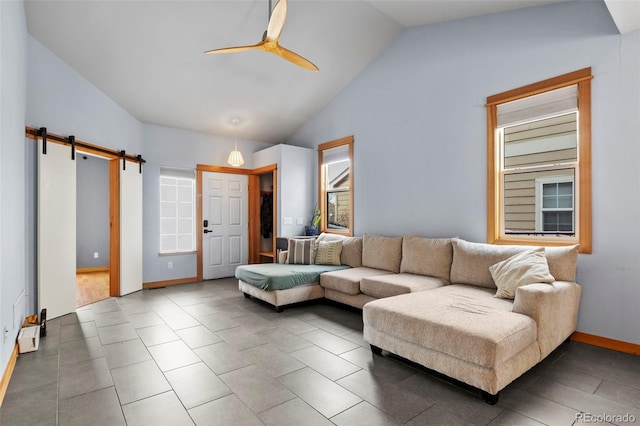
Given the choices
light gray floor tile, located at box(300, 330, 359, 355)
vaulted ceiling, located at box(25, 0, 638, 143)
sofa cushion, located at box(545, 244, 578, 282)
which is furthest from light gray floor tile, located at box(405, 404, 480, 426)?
vaulted ceiling, located at box(25, 0, 638, 143)

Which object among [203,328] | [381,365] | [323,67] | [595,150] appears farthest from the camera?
[323,67]

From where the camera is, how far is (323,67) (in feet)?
16.5

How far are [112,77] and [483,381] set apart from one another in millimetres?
5267

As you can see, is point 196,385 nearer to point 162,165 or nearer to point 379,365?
point 379,365

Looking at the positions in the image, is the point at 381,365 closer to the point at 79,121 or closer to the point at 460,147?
the point at 460,147

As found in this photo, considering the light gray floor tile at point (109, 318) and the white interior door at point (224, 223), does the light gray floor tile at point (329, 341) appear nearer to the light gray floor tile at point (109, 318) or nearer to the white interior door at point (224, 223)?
the light gray floor tile at point (109, 318)

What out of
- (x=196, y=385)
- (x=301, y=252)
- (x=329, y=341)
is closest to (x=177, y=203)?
(x=301, y=252)

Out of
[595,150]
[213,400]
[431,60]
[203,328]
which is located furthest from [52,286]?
[595,150]

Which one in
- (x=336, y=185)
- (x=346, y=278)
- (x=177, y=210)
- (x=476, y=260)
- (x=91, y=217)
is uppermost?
(x=336, y=185)

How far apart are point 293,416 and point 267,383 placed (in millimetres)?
453

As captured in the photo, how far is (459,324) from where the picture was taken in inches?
89.2

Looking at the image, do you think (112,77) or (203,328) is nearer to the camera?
(203,328)

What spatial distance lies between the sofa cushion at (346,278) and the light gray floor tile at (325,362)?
3.61 feet

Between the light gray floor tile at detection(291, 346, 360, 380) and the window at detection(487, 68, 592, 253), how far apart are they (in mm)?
2213
